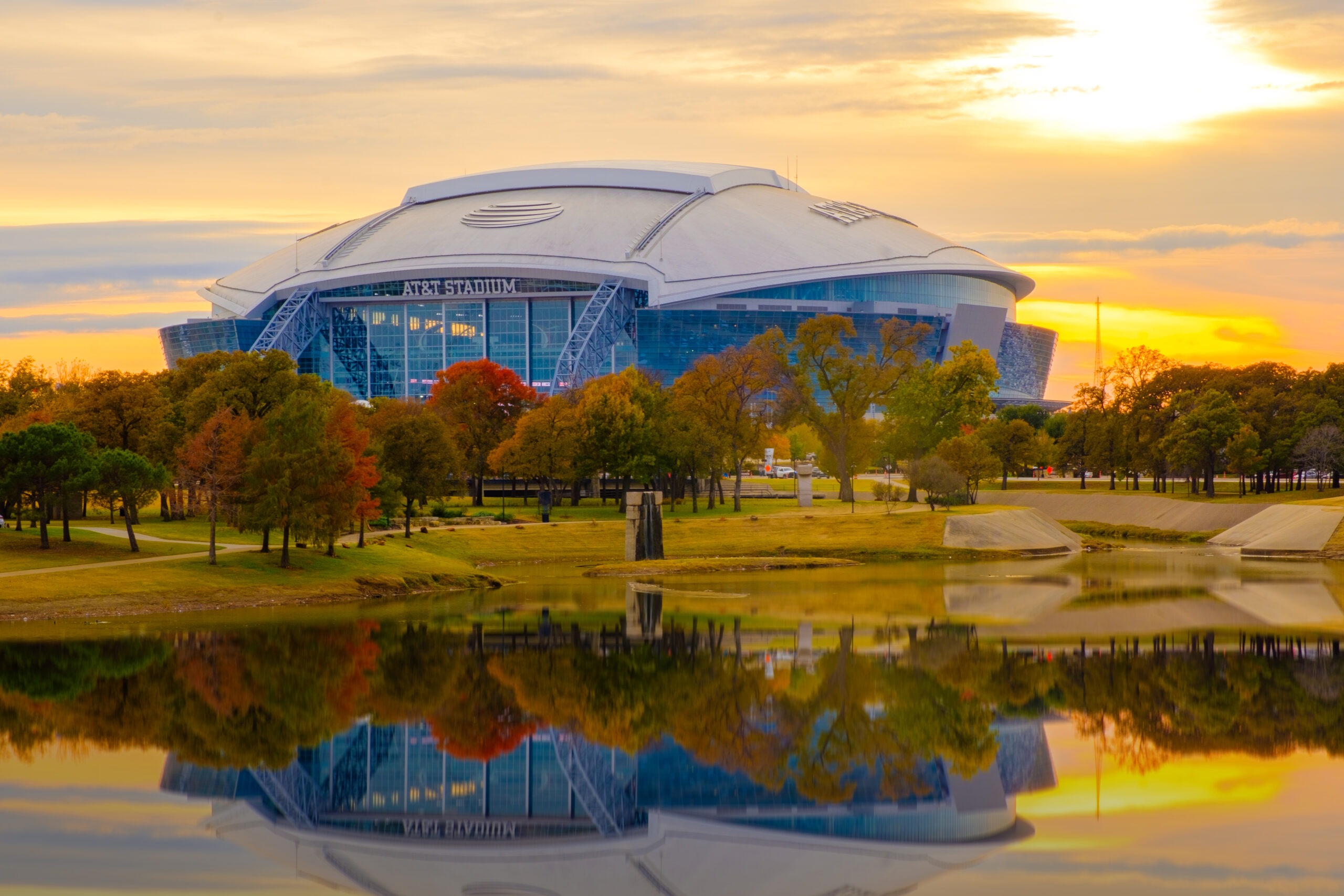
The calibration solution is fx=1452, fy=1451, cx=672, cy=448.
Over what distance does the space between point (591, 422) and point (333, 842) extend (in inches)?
2421

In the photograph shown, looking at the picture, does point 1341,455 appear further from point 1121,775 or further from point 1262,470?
point 1121,775

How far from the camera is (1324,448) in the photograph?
81.5 m

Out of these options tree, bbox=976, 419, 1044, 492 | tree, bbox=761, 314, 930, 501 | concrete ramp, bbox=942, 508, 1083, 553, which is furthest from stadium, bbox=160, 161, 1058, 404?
concrete ramp, bbox=942, 508, 1083, 553

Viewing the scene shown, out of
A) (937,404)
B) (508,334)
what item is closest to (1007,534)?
(937,404)

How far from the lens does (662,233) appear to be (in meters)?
142

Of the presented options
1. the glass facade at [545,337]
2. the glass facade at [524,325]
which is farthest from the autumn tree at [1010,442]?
the glass facade at [545,337]

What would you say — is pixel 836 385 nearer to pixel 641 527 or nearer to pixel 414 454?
pixel 641 527

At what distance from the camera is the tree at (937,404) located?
292 ft

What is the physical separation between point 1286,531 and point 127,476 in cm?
5141

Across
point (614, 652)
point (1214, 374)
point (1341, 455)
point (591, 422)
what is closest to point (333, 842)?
point (614, 652)

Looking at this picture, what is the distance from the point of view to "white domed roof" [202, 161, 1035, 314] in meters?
139

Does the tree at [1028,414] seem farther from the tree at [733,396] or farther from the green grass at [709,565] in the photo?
the green grass at [709,565]

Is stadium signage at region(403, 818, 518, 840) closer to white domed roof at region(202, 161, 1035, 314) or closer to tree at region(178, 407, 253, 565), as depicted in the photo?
tree at region(178, 407, 253, 565)

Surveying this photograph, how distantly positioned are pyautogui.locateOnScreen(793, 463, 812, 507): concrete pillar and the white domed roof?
5243 centimetres
